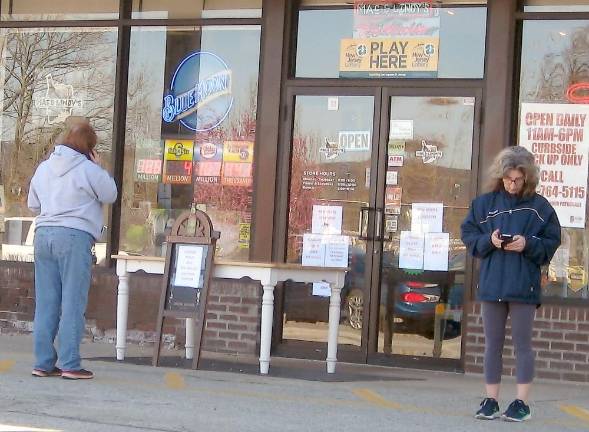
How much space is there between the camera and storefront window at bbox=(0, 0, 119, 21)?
12005 millimetres

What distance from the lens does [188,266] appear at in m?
9.52

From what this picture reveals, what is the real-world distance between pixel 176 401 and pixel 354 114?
4.04 meters

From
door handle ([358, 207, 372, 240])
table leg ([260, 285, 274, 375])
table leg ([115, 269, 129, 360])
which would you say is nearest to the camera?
table leg ([260, 285, 274, 375])

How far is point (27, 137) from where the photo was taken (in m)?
12.3

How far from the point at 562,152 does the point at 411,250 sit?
60.3 inches

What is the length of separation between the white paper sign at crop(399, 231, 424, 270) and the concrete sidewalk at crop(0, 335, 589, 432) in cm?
93

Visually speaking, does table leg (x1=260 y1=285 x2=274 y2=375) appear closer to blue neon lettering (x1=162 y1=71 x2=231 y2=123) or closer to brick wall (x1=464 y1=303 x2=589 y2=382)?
brick wall (x1=464 y1=303 x2=589 y2=382)

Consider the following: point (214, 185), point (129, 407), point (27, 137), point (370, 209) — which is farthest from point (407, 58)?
point (129, 407)

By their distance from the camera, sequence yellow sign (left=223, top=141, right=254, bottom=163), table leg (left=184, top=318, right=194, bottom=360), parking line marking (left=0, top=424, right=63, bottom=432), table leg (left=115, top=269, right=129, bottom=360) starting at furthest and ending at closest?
yellow sign (left=223, top=141, right=254, bottom=163)
table leg (left=184, top=318, right=194, bottom=360)
table leg (left=115, top=269, right=129, bottom=360)
parking line marking (left=0, top=424, right=63, bottom=432)

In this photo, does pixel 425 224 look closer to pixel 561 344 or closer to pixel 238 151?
pixel 561 344

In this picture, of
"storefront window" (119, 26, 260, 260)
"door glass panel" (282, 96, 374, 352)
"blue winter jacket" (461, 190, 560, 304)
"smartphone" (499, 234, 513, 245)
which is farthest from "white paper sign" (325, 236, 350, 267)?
"smartphone" (499, 234, 513, 245)

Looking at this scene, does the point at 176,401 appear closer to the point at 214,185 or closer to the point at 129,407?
the point at 129,407

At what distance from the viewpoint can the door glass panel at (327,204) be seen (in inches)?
431

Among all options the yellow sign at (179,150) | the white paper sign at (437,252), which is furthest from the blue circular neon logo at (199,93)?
the white paper sign at (437,252)
